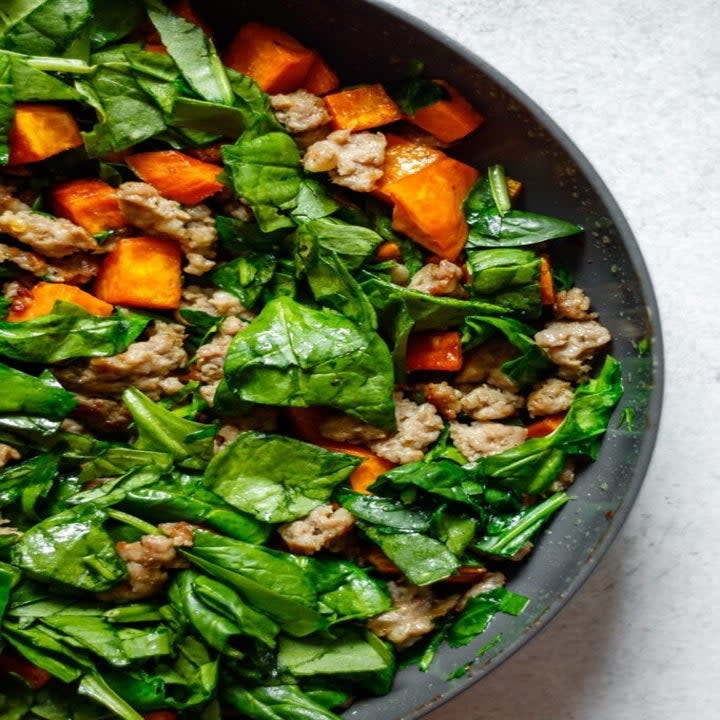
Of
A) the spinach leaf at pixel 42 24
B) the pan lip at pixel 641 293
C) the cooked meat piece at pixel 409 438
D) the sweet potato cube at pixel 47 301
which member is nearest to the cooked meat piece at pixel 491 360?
the cooked meat piece at pixel 409 438

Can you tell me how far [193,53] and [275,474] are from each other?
1.04m

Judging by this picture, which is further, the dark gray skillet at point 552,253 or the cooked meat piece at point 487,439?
the cooked meat piece at point 487,439

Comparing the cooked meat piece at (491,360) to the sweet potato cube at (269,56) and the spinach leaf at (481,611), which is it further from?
Result: the sweet potato cube at (269,56)

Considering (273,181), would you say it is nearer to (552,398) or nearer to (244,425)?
(244,425)

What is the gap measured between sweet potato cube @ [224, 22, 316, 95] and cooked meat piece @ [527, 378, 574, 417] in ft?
3.28

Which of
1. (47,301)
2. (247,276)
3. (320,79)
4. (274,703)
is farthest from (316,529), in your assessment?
(320,79)

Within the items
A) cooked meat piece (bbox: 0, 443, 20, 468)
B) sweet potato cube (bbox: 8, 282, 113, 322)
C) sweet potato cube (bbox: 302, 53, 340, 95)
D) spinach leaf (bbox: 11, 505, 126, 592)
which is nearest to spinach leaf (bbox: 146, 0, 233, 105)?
sweet potato cube (bbox: 302, 53, 340, 95)

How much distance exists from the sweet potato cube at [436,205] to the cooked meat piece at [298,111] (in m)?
0.25

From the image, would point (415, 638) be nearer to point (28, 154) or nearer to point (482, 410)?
point (482, 410)

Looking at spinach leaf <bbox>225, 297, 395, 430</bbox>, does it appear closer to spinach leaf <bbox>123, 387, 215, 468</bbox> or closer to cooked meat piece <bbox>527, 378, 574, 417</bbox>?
spinach leaf <bbox>123, 387, 215, 468</bbox>

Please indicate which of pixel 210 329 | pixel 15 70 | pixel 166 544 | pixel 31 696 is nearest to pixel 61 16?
pixel 15 70

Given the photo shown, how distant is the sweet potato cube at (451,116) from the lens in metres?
2.43

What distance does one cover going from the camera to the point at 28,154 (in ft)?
7.89

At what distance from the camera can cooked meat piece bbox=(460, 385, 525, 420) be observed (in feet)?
8.32
